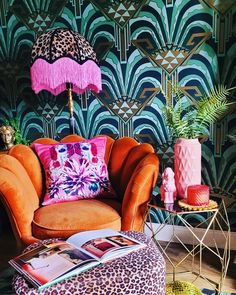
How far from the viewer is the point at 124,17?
91.8 inches

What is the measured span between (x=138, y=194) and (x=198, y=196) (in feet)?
1.05

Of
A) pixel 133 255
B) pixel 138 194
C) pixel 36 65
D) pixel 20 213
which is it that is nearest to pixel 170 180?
pixel 138 194

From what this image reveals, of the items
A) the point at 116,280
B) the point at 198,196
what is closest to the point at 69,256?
the point at 116,280

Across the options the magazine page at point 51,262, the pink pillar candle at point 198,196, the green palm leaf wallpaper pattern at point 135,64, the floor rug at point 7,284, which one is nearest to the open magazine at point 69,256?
the magazine page at point 51,262

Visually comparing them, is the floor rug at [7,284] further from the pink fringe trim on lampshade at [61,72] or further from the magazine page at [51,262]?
the pink fringe trim on lampshade at [61,72]

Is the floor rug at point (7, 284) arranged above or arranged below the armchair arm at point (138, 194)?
below

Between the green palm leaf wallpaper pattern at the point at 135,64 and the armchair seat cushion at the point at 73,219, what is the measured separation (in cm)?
79

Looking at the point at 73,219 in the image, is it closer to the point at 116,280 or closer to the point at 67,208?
the point at 67,208

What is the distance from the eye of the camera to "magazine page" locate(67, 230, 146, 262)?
1.26m

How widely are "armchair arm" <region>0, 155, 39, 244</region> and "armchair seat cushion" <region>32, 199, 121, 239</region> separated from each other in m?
0.04

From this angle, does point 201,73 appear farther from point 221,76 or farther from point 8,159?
point 8,159

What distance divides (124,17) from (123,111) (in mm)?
681

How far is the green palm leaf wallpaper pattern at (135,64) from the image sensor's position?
7.11 feet

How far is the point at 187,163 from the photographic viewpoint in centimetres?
173
